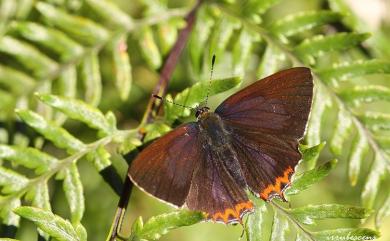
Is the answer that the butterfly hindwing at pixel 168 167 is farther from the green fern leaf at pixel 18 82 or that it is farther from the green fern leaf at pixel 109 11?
the green fern leaf at pixel 18 82

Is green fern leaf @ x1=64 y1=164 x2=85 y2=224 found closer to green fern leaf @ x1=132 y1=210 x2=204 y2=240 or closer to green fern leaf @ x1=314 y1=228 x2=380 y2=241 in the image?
green fern leaf @ x1=132 y1=210 x2=204 y2=240

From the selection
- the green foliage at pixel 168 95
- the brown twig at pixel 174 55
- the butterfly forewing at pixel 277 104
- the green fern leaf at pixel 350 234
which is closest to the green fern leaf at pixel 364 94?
the green foliage at pixel 168 95

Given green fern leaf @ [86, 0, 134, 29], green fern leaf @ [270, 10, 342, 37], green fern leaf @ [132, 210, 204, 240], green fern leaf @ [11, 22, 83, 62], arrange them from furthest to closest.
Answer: green fern leaf @ [86, 0, 134, 29] < green fern leaf @ [11, 22, 83, 62] < green fern leaf @ [270, 10, 342, 37] < green fern leaf @ [132, 210, 204, 240]

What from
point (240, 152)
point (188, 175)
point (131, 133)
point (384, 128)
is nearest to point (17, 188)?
point (131, 133)

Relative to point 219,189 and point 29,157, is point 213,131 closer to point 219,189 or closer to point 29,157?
point 219,189

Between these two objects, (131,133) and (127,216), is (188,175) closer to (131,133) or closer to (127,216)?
(131,133)

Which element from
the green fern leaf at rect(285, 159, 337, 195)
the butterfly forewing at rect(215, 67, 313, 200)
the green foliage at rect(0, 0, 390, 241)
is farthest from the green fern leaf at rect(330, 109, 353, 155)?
the green fern leaf at rect(285, 159, 337, 195)
